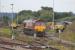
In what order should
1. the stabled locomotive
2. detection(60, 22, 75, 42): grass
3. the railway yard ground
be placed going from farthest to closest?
the stabled locomotive < detection(60, 22, 75, 42): grass < the railway yard ground

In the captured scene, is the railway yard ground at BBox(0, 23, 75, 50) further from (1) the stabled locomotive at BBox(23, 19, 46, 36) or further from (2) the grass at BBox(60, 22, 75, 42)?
(1) the stabled locomotive at BBox(23, 19, 46, 36)

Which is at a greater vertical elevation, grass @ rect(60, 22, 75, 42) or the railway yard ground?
grass @ rect(60, 22, 75, 42)

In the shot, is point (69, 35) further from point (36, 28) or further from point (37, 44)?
point (36, 28)

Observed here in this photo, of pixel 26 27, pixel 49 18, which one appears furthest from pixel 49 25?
pixel 49 18

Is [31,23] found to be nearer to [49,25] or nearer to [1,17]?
[49,25]

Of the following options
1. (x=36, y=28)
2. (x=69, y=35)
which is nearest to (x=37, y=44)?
(x=69, y=35)

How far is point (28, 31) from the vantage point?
1110 inches

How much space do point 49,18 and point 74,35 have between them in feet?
95.5

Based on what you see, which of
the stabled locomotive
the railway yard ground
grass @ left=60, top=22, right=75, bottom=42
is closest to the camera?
the railway yard ground

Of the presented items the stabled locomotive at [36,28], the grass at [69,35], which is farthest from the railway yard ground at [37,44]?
the stabled locomotive at [36,28]

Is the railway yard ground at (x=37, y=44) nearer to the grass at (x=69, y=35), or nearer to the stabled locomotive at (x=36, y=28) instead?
the grass at (x=69, y=35)

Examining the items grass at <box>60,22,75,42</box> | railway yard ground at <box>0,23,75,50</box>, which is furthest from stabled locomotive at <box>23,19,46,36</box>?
railway yard ground at <box>0,23,75,50</box>

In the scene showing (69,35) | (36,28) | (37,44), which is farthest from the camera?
(36,28)

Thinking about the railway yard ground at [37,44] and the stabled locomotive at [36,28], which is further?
the stabled locomotive at [36,28]
